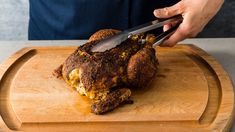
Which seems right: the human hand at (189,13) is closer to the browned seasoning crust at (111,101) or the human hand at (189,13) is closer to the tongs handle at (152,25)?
the tongs handle at (152,25)

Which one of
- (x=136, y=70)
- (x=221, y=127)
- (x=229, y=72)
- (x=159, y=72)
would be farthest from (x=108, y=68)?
(x=229, y=72)

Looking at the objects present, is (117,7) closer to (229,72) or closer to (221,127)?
(229,72)

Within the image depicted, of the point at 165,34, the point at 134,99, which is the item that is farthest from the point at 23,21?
the point at 134,99

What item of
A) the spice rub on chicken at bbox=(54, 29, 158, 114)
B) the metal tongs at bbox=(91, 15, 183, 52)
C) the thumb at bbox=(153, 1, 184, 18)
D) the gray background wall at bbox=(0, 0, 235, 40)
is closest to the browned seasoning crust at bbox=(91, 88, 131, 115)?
the spice rub on chicken at bbox=(54, 29, 158, 114)

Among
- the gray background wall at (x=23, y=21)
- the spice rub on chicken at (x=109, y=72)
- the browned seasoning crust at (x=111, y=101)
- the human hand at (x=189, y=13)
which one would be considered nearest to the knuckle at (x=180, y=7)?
the human hand at (x=189, y=13)

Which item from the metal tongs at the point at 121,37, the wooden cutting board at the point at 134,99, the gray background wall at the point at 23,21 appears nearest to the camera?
the wooden cutting board at the point at 134,99

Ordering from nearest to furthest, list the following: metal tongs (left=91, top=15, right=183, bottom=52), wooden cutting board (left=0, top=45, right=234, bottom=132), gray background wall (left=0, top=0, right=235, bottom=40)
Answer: wooden cutting board (left=0, top=45, right=234, bottom=132) → metal tongs (left=91, top=15, right=183, bottom=52) → gray background wall (left=0, top=0, right=235, bottom=40)

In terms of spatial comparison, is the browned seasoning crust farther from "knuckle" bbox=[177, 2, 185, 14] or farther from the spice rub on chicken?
"knuckle" bbox=[177, 2, 185, 14]
